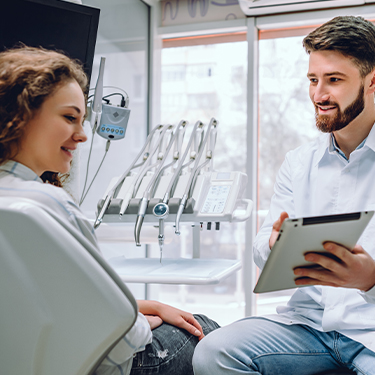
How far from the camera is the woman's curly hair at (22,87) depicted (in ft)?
2.86

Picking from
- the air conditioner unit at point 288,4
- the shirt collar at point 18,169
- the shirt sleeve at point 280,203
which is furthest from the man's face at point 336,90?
the air conditioner unit at point 288,4

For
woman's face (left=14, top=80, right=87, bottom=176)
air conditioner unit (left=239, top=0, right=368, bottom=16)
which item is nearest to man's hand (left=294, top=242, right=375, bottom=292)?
woman's face (left=14, top=80, right=87, bottom=176)

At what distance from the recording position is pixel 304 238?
0.95 metres

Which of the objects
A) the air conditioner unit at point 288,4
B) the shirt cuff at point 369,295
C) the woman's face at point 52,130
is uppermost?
the air conditioner unit at point 288,4

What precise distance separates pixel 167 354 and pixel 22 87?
0.71 meters

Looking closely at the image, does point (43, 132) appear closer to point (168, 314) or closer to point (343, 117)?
point (168, 314)

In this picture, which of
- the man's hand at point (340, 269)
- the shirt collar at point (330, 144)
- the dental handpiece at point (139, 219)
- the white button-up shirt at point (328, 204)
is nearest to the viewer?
the man's hand at point (340, 269)

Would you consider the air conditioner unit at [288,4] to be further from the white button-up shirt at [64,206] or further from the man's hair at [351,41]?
the white button-up shirt at [64,206]

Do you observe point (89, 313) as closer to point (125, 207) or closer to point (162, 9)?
point (125, 207)

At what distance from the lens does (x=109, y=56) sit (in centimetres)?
279

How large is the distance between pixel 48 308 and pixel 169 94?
115 inches

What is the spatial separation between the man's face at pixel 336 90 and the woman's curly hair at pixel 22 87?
90 centimetres

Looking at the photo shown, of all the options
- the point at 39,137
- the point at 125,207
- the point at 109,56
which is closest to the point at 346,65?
the point at 125,207

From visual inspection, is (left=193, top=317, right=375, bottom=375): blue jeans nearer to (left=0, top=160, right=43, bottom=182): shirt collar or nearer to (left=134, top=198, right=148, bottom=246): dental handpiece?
(left=134, top=198, right=148, bottom=246): dental handpiece
